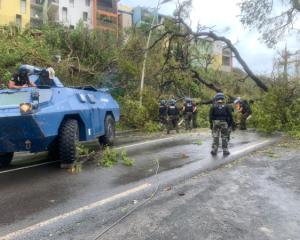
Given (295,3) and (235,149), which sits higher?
(295,3)

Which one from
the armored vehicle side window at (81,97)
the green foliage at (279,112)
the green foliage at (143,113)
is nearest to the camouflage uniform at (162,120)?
the green foliage at (143,113)

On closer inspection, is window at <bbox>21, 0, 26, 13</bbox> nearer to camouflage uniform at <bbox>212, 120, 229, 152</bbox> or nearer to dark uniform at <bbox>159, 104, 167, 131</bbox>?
dark uniform at <bbox>159, 104, 167, 131</bbox>

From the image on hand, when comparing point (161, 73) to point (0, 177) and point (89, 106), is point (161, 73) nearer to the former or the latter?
point (89, 106)

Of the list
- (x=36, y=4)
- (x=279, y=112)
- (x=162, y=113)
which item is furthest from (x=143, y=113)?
(x=36, y=4)

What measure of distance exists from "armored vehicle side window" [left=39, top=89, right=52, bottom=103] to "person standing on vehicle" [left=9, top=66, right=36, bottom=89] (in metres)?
0.70

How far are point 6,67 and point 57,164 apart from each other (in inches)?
352

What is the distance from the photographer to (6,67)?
511 inches

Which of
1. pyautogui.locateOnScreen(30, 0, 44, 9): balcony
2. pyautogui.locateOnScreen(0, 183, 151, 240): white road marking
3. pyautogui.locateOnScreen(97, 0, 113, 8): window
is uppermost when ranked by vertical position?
pyautogui.locateOnScreen(30, 0, 44, 9): balcony

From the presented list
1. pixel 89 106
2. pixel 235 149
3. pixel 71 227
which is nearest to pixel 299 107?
pixel 235 149

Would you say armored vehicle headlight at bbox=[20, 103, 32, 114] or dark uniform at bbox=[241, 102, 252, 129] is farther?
dark uniform at bbox=[241, 102, 252, 129]

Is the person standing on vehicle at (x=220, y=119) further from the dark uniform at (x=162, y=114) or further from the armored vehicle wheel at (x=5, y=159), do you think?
the dark uniform at (x=162, y=114)

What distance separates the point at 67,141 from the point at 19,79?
85.3 inches

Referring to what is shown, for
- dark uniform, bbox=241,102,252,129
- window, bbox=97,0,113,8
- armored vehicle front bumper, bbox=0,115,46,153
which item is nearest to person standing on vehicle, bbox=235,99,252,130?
dark uniform, bbox=241,102,252,129

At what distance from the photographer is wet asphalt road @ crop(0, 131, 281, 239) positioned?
3279 millimetres
